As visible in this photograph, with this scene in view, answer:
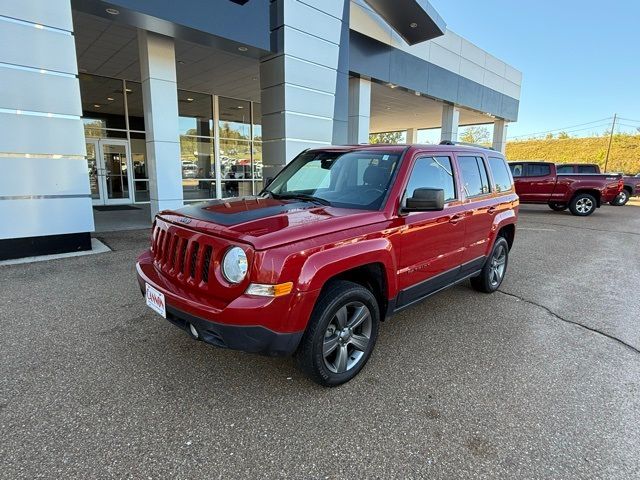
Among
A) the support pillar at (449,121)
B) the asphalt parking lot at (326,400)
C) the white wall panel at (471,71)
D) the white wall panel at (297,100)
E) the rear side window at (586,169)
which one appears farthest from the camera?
the support pillar at (449,121)

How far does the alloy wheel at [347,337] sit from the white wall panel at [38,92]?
624 cm

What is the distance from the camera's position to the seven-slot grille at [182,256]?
8.58ft

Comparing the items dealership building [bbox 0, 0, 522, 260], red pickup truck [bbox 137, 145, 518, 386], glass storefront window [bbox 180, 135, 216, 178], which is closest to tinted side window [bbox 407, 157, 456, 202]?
red pickup truck [bbox 137, 145, 518, 386]

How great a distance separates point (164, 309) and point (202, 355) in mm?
755

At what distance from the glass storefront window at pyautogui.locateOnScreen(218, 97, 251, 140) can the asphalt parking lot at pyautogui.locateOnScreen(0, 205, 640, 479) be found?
12738mm

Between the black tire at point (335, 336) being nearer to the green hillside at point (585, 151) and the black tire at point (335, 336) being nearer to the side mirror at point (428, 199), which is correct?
the side mirror at point (428, 199)

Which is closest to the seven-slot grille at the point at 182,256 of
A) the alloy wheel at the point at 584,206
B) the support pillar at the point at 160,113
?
the support pillar at the point at 160,113

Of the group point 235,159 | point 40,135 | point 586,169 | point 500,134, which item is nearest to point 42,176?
point 40,135

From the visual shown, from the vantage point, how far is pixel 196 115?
15812mm

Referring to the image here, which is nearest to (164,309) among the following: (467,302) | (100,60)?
(467,302)

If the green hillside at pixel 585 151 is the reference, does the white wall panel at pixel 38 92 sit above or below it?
below

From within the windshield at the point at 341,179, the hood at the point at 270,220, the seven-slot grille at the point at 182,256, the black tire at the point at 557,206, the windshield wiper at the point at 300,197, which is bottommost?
the black tire at the point at 557,206

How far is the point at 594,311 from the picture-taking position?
4703 millimetres

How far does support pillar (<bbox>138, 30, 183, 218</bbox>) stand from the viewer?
8.24 metres
